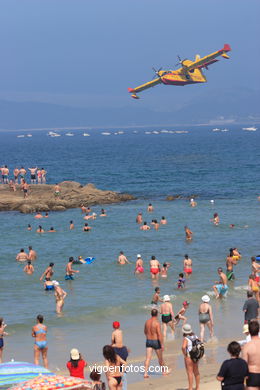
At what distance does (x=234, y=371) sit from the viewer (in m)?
10.5

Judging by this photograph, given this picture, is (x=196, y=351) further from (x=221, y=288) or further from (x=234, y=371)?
(x=221, y=288)

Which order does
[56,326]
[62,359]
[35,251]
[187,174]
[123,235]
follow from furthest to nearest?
1. [187,174]
2. [123,235]
3. [35,251]
4. [56,326]
5. [62,359]

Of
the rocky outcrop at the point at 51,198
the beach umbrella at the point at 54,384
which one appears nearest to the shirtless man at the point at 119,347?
the beach umbrella at the point at 54,384

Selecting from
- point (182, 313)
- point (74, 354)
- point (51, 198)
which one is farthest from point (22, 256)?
point (74, 354)

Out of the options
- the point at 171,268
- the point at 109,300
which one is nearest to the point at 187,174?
the point at 171,268

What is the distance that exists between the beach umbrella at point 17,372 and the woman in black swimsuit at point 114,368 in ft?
3.30

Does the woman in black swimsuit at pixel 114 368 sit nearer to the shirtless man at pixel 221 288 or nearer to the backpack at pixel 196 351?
the backpack at pixel 196 351

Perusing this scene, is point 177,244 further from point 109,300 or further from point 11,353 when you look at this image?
point 11,353

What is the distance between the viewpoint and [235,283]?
25.7 metres

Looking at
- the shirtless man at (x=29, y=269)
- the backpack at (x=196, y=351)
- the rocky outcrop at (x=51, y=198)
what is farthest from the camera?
the rocky outcrop at (x=51, y=198)

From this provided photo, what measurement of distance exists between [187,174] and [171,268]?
47.9 meters

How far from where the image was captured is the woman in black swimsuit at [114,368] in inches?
470

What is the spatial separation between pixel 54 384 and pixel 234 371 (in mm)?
2649

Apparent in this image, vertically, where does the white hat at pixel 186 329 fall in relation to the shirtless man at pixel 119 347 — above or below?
above
